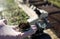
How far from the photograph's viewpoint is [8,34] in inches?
97.8

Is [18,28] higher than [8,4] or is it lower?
higher

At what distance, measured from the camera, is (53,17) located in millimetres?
5629

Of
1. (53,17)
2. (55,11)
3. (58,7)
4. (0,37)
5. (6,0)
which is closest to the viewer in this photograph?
(0,37)

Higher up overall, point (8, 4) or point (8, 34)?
point (8, 34)

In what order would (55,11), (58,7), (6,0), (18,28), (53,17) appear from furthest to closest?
(6,0) < (58,7) < (55,11) < (53,17) < (18,28)

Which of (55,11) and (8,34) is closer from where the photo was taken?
(8,34)

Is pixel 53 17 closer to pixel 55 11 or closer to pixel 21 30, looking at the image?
pixel 55 11

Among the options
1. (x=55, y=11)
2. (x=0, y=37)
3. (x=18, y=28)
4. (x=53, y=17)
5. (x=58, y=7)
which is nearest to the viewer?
(x=0, y=37)

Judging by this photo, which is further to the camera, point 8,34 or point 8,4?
point 8,4

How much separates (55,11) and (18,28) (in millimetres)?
3769

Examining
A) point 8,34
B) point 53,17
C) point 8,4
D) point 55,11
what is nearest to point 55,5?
point 55,11

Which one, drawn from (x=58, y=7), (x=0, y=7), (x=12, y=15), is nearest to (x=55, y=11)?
(x=58, y=7)

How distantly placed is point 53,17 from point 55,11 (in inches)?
24.5

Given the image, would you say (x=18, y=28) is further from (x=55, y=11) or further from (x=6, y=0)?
(x=6, y=0)
